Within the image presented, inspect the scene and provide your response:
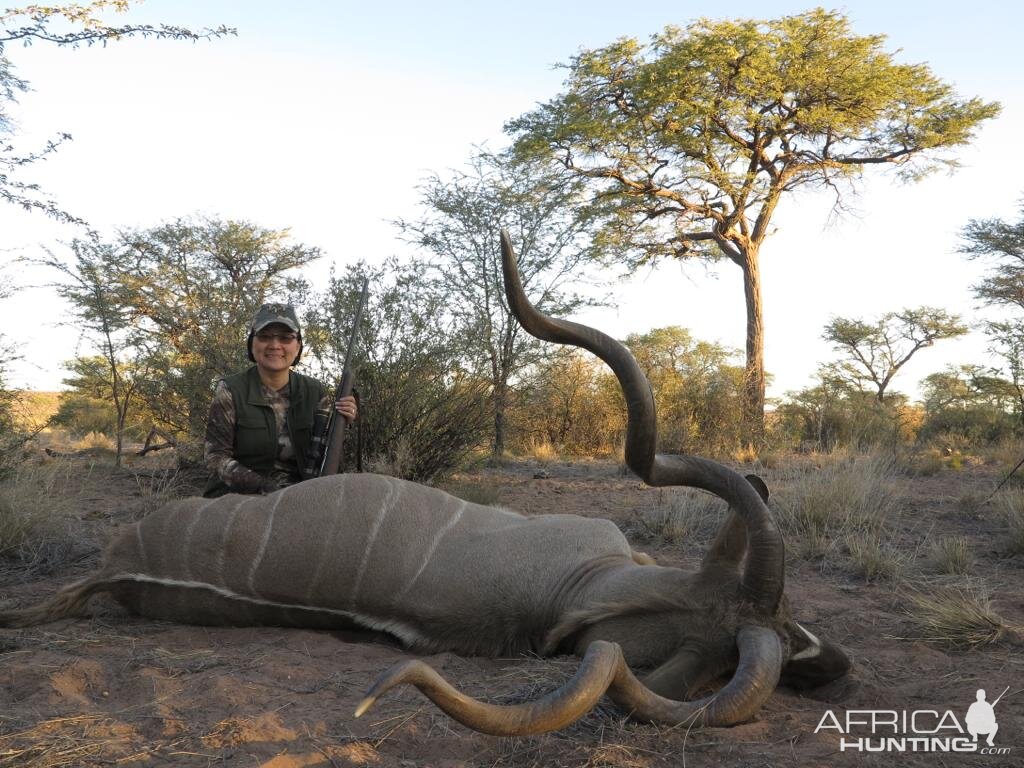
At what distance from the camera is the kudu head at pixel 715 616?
2211mm

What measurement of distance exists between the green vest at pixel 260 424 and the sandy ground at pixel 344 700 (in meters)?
1.19

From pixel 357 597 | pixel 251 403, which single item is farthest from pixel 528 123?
pixel 357 597

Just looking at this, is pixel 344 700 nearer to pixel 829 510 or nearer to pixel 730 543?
pixel 730 543

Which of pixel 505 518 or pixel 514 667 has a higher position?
pixel 505 518

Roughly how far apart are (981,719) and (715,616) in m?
0.79

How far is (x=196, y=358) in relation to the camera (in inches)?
343

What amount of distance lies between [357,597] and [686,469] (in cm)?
137

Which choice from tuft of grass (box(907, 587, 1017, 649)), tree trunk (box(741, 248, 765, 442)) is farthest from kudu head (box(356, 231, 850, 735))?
tree trunk (box(741, 248, 765, 442))

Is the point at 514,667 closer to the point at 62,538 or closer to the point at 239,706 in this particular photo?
the point at 239,706

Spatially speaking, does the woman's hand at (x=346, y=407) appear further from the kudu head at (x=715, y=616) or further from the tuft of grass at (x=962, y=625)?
the tuft of grass at (x=962, y=625)

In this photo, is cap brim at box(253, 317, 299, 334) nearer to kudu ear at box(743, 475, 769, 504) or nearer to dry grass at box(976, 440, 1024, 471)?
kudu ear at box(743, 475, 769, 504)

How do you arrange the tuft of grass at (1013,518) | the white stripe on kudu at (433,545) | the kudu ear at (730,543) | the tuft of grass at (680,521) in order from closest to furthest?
the kudu ear at (730,543), the white stripe on kudu at (433,545), the tuft of grass at (1013,518), the tuft of grass at (680,521)

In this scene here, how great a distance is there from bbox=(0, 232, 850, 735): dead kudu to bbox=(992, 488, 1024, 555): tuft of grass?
2.98 metres

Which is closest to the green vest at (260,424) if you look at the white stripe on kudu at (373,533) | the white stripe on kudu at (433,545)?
the white stripe on kudu at (373,533)
